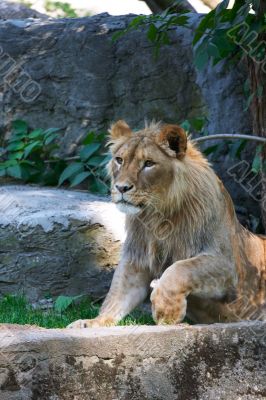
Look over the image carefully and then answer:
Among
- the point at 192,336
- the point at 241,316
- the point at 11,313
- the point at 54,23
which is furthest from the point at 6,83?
the point at 192,336

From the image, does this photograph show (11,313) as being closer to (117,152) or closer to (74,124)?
(117,152)

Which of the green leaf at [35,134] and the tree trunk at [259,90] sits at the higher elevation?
the tree trunk at [259,90]

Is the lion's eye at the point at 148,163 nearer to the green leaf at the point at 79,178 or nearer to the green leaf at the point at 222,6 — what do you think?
the green leaf at the point at 222,6

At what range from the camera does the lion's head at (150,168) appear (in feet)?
18.1

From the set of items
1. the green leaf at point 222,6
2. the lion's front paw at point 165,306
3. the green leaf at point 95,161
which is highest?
the green leaf at point 222,6

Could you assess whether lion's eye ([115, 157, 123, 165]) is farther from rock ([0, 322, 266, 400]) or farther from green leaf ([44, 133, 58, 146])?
green leaf ([44, 133, 58, 146])

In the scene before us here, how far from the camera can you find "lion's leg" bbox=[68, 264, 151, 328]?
5633 millimetres

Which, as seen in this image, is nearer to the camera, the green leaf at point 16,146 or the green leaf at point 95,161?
the green leaf at point 95,161

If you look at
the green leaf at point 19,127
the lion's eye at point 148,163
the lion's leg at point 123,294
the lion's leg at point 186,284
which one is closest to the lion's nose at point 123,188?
the lion's eye at point 148,163

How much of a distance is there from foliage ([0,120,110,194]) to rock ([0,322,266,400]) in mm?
3488

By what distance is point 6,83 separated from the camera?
28.8 ft

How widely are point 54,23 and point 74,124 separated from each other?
38.4 inches

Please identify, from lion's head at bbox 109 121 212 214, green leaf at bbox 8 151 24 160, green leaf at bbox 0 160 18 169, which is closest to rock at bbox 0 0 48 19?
green leaf at bbox 8 151 24 160

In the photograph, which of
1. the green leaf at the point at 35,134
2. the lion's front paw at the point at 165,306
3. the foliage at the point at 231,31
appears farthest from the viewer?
the green leaf at the point at 35,134
